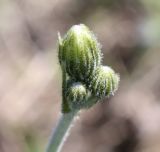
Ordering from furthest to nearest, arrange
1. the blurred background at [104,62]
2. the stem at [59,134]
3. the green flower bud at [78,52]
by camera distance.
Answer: the blurred background at [104,62] < the stem at [59,134] < the green flower bud at [78,52]

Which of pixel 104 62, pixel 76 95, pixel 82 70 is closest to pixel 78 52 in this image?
pixel 82 70

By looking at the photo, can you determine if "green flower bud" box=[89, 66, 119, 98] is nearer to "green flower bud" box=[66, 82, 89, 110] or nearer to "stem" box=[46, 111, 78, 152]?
"green flower bud" box=[66, 82, 89, 110]

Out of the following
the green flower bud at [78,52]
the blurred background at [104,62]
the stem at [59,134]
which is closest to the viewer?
the green flower bud at [78,52]

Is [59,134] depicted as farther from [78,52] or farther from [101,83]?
[78,52]

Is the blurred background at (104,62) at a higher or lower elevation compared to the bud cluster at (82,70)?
higher

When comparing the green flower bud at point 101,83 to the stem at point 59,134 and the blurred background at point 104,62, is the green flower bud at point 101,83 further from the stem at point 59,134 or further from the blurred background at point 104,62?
the blurred background at point 104,62

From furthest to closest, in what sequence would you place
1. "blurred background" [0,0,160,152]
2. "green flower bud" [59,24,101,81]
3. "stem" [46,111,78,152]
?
"blurred background" [0,0,160,152] < "stem" [46,111,78,152] < "green flower bud" [59,24,101,81]

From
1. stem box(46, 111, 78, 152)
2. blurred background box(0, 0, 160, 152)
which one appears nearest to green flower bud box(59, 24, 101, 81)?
stem box(46, 111, 78, 152)

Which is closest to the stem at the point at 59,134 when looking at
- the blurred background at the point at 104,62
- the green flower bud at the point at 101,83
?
the green flower bud at the point at 101,83
